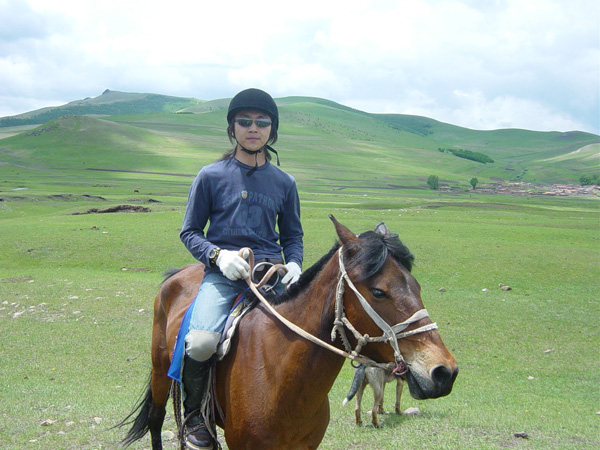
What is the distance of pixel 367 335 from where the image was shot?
3326mm

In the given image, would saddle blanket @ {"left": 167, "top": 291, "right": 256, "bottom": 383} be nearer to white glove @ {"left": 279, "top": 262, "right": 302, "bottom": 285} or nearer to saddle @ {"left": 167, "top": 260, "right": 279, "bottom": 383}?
saddle @ {"left": 167, "top": 260, "right": 279, "bottom": 383}

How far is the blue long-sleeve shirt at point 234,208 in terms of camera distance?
15.1ft

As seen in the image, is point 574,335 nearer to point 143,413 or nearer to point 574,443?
point 574,443

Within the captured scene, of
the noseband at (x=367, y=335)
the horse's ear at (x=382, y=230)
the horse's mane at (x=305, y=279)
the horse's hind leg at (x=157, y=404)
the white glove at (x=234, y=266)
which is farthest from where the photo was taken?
the horse's hind leg at (x=157, y=404)

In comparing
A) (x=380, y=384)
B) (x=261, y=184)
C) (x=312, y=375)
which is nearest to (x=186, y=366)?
(x=312, y=375)

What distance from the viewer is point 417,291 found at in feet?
11.0

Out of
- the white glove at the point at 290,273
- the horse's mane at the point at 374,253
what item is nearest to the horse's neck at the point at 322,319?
the horse's mane at the point at 374,253

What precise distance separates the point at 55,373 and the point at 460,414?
761cm

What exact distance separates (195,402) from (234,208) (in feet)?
5.93

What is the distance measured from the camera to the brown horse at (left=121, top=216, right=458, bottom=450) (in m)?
3.16

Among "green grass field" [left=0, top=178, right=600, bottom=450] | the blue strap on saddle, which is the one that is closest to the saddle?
the blue strap on saddle

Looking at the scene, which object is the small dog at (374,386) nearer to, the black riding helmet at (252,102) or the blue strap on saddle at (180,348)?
the blue strap on saddle at (180,348)

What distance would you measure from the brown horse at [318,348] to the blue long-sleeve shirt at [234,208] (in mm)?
698

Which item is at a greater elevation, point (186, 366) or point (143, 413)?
point (186, 366)
